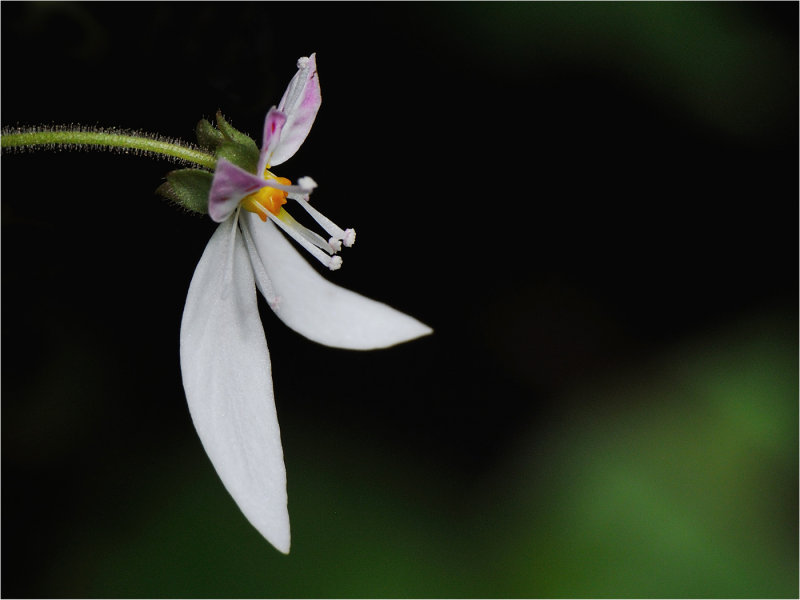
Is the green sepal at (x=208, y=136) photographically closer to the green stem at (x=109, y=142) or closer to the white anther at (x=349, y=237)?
the green stem at (x=109, y=142)

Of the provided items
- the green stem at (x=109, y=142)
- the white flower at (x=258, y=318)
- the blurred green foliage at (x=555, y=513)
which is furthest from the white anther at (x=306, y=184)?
the blurred green foliage at (x=555, y=513)

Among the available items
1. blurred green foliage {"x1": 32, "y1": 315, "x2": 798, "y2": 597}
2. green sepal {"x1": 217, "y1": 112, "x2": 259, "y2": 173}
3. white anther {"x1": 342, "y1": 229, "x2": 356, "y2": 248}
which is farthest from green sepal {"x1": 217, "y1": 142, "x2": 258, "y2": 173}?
blurred green foliage {"x1": 32, "y1": 315, "x2": 798, "y2": 597}

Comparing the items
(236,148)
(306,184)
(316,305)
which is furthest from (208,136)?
(316,305)

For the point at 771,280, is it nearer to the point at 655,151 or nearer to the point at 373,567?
the point at 655,151

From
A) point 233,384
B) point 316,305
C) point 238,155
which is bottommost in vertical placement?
point 233,384

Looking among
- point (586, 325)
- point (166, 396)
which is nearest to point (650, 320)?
point (586, 325)

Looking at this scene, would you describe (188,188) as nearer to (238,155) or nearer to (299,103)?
(238,155)
